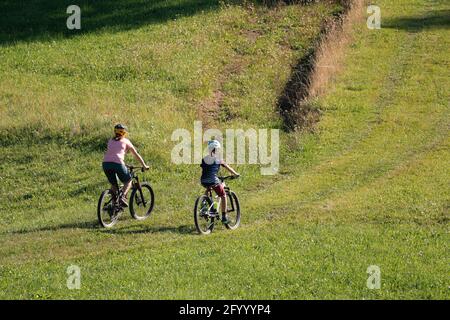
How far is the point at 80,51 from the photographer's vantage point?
135ft

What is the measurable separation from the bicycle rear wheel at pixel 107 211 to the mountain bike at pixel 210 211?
2512 millimetres

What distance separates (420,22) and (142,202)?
2656cm

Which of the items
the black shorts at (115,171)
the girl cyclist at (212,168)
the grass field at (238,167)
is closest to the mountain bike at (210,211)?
the girl cyclist at (212,168)

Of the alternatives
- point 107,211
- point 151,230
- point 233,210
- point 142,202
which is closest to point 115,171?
point 107,211

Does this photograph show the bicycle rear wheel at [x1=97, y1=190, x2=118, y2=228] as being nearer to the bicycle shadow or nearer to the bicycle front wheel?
the bicycle shadow

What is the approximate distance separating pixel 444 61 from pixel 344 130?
10.6 meters

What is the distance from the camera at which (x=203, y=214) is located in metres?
22.4

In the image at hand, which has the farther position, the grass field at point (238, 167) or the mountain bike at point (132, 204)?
the mountain bike at point (132, 204)

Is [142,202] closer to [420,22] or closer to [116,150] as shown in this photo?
[116,150]

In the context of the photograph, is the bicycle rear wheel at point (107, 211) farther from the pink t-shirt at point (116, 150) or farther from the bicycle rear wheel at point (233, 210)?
the bicycle rear wheel at point (233, 210)

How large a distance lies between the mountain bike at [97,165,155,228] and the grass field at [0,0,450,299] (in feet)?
1.19

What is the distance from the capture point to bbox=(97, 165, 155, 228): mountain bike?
2342cm

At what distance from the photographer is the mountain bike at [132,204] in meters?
23.4

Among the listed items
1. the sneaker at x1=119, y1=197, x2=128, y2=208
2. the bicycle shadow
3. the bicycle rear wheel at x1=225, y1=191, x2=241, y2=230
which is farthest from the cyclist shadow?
the bicycle rear wheel at x1=225, y1=191, x2=241, y2=230
